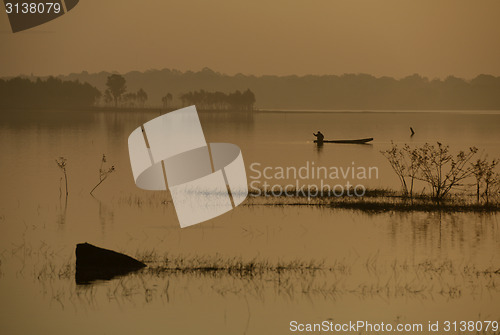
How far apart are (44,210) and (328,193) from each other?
8.93 m

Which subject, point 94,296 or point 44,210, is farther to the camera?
point 44,210

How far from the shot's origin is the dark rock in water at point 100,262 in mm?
16203

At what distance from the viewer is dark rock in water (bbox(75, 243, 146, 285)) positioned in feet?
53.2

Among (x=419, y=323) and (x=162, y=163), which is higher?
(x=162, y=163)

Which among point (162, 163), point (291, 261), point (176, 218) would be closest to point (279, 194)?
point (176, 218)

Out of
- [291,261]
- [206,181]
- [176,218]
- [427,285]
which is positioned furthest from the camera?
[206,181]

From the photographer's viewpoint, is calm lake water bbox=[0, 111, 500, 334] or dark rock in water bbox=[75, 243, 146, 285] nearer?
calm lake water bbox=[0, 111, 500, 334]

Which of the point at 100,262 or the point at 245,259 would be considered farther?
the point at 245,259

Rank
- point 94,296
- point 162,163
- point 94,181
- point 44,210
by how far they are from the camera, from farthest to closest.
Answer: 1. point 162,163
2. point 94,181
3. point 44,210
4. point 94,296

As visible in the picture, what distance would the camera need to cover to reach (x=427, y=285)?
52.3 ft

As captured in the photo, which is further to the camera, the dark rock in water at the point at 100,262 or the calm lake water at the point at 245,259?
the dark rock in water at the point at 100,262

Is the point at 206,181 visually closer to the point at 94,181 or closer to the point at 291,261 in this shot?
the point at 94,181

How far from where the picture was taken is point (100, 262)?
1634 cm

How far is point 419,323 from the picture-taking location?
1399cm
